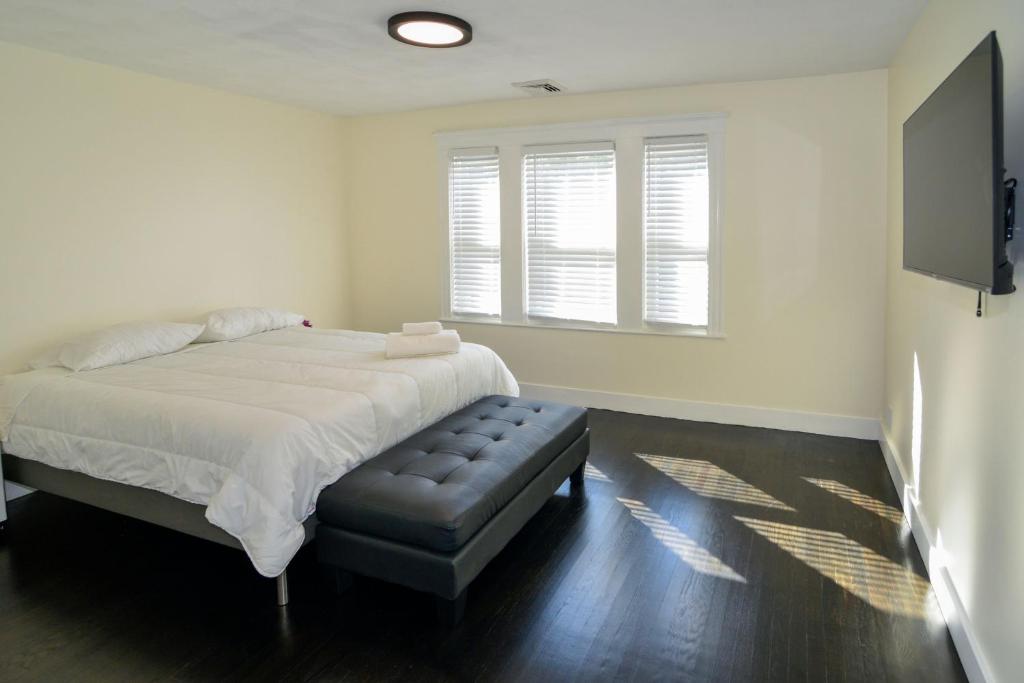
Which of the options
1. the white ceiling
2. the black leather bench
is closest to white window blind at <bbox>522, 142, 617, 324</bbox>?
the white ceiling

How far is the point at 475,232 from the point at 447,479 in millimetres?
3229

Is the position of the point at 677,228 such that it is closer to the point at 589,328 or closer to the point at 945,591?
the point at 589,328

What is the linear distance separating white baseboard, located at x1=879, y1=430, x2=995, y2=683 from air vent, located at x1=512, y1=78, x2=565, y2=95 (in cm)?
312

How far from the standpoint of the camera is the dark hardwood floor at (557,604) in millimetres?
2201

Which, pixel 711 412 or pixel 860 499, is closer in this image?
pixel 860 499

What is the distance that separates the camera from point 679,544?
3012 mm

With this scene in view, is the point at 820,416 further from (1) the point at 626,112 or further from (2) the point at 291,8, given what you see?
(2) the point at 291,8

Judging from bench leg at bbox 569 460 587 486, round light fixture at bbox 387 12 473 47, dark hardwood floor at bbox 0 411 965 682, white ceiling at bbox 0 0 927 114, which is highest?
white ceiling at bbox 0 0 927 114

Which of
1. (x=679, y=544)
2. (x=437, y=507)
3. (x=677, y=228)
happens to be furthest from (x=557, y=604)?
(x=677, y=228)

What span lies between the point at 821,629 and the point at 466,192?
410cm

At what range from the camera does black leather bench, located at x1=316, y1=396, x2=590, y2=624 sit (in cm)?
235

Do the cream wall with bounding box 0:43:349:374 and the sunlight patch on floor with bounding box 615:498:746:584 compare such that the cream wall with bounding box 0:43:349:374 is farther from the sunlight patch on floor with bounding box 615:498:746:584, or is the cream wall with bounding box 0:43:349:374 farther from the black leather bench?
the sunlight patch on floor with bounding box 615:498:746:584

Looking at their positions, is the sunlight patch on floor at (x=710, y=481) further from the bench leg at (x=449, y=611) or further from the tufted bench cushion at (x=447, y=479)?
the bench leg at (x=449, y=611)

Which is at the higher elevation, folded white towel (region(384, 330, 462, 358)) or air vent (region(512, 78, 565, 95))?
air vent (region(512, 78, 565, 95))
